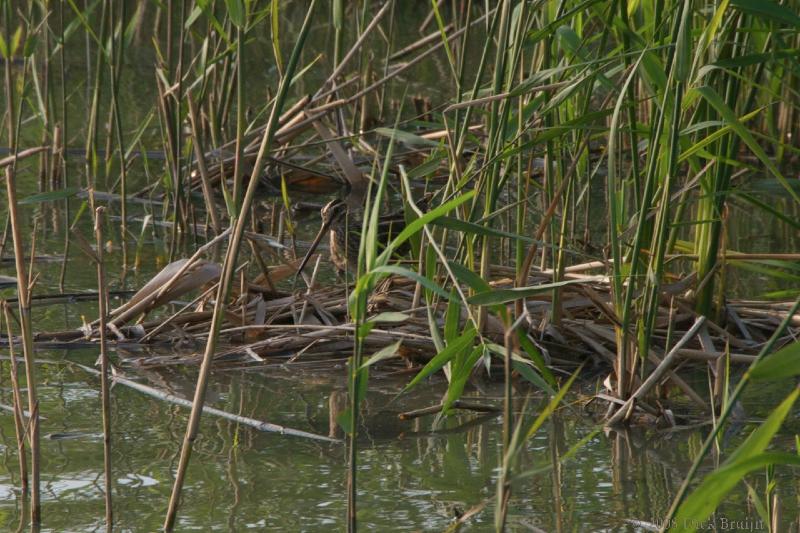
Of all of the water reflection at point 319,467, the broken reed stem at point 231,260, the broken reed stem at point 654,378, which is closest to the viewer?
the broken reed stem at point 231,260

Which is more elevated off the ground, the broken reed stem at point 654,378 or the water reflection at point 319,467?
the broken reed stem at point 654,378

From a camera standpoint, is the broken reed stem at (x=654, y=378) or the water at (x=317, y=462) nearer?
the water at (x=317, y=462)

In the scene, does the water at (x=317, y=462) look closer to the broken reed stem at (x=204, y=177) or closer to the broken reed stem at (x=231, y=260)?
the broken reed stem at (x=231, y=260)

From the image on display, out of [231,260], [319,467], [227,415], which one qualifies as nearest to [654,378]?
[319,467]

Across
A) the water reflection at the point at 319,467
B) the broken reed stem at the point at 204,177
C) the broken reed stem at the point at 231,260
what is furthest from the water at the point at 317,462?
the broken reed stem at the point at 204,177

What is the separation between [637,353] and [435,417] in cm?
39

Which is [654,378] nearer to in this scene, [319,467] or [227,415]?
[319,467]

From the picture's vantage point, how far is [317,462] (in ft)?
6.67

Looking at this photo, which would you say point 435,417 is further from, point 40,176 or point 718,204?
point 40,176

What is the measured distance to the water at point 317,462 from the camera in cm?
181

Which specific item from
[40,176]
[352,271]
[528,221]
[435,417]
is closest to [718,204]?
[435,417]

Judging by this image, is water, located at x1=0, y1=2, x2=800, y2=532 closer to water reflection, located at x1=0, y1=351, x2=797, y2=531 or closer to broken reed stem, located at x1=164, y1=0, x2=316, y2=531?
water reflection, located at x1=0, y1=351, x2=797, y2=531

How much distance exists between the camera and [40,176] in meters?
4.11

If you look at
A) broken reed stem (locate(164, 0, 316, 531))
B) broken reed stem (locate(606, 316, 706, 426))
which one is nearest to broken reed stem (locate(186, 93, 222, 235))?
broken reed stem (locate(164, 0, 316, 531))
